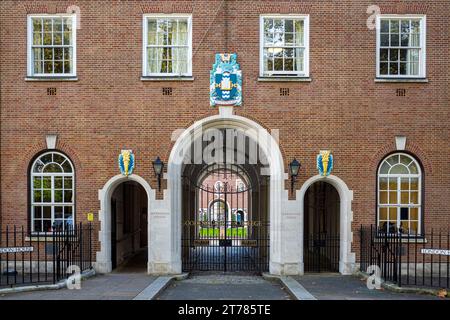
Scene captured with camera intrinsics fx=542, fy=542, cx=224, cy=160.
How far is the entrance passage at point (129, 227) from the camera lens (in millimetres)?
17578

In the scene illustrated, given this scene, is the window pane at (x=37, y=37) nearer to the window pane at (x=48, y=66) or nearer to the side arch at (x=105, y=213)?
the window pane at (x=48, y=66)

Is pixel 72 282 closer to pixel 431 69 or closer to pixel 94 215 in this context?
pixel 94 215

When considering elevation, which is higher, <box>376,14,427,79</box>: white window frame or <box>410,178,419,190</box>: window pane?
<box>376,14,427,79</box>: white window frame

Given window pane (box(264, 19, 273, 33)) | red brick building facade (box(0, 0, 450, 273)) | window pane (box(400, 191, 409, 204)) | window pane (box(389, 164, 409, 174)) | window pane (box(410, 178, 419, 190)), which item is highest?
window pane (box(264, 19, 273, 33))

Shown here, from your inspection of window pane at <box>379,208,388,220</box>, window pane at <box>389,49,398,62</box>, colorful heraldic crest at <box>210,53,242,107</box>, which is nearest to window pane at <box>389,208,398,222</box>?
window pane at <box>379,208,388,220</box>

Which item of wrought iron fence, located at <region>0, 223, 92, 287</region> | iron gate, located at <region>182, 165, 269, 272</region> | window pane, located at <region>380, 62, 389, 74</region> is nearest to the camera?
wrought iron fence, located at <region>0, 223, 92, 287</region>

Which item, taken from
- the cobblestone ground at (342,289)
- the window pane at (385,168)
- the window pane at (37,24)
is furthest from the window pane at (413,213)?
the window pane at (37,24)

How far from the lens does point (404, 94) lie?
1578 cm

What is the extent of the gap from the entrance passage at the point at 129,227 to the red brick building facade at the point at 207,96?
2541mm

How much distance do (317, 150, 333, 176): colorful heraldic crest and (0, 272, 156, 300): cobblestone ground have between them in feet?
18.4

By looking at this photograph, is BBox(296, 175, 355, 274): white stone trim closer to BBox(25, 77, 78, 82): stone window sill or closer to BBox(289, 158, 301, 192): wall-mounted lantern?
BBox(289, 158, 301, 192): wall-mounted lantern

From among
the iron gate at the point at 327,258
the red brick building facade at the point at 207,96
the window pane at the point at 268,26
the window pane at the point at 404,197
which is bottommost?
the iron gate at the point at 327,258

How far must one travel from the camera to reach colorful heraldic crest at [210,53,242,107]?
51.3ft

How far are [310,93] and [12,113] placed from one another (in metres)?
8.66
